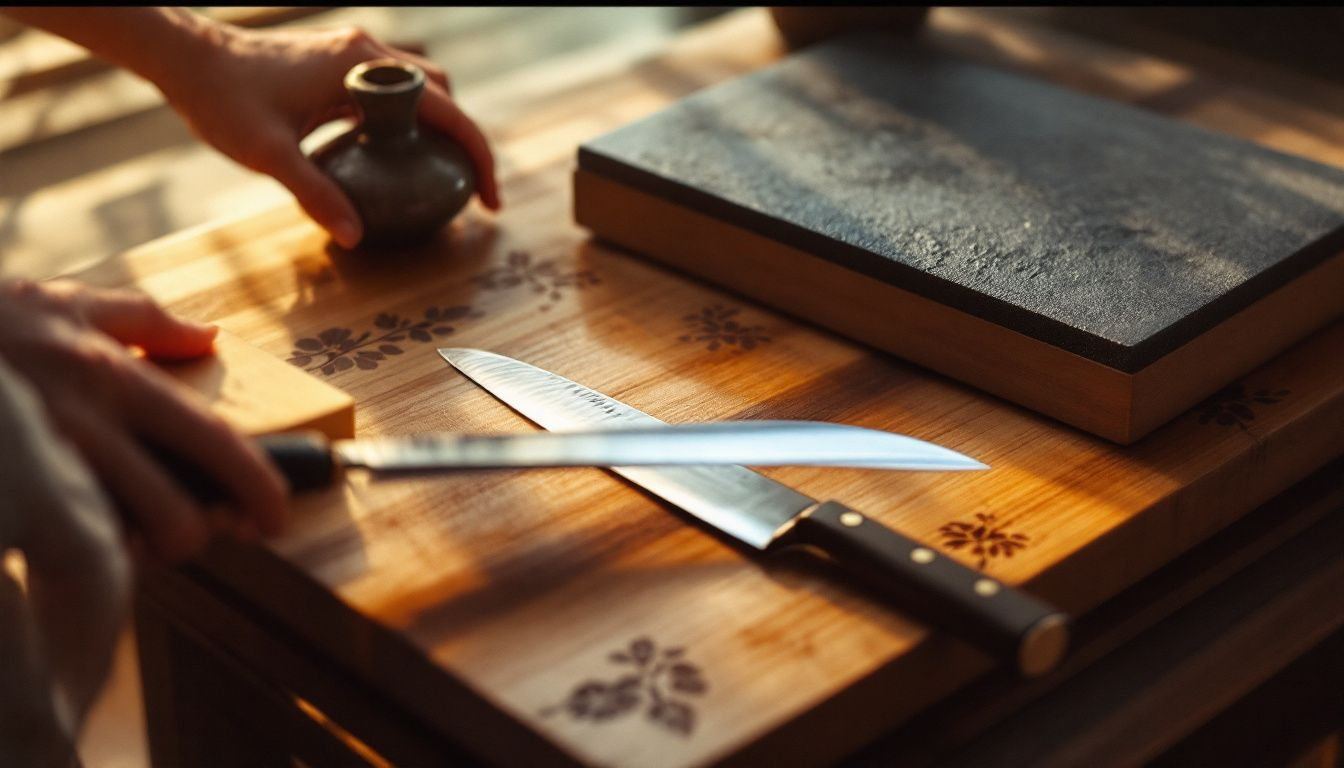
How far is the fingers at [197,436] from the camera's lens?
0.56 m

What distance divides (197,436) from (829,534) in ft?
0.84

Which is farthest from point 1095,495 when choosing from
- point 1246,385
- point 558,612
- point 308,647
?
point 308,647

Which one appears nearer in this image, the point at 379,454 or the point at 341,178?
the point at 379,454

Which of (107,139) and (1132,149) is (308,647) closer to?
(1132,149)

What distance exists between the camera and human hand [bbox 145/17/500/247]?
0.86 m

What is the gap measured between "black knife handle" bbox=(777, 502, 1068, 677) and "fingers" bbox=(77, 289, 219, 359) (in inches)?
11.5

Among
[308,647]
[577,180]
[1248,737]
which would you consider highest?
[577,180]

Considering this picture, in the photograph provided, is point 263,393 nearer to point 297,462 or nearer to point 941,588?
point 297,462

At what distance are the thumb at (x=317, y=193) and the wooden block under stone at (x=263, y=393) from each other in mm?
168

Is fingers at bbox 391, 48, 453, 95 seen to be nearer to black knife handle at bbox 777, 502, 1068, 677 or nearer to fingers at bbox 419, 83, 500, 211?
fingers at bbox 419, 83, 500, 211

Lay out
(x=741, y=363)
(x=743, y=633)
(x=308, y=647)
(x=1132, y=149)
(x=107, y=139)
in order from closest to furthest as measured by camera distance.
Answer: (x=743, y=633) → (x=308, y=647) → (x=741, y=363) → (x=1132, y=149) → (x=107, y=139)

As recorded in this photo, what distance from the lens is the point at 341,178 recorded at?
863mm

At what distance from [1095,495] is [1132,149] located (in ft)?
1.00

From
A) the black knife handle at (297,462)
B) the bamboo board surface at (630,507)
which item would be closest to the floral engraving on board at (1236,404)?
the bamboo board surface at (630,507)
